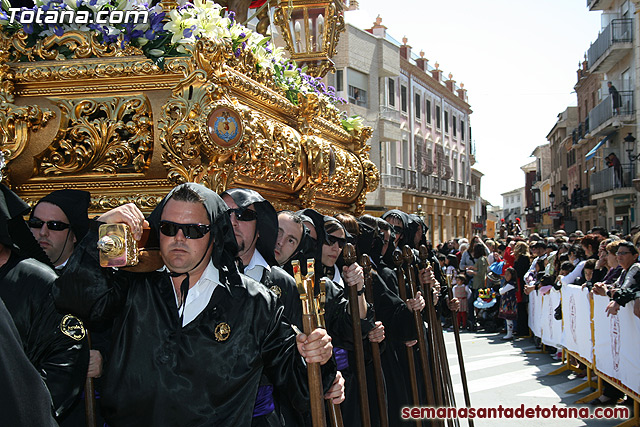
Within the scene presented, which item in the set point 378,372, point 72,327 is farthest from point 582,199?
point 72,327

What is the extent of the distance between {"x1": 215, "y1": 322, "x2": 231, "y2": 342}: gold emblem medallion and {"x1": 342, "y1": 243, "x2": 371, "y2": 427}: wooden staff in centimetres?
133

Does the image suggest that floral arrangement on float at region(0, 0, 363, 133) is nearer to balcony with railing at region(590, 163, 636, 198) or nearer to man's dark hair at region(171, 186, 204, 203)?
man's dark hair at region(171, 186, 204, 203)

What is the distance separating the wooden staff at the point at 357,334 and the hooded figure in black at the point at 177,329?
1.20 m

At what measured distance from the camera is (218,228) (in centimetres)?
300

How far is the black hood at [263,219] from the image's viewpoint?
379cm

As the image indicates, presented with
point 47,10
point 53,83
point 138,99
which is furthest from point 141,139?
point 47,10

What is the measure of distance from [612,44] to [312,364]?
28579mm

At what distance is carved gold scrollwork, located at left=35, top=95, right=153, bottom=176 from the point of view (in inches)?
141

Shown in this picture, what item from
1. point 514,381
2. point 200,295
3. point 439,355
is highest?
point 200,295

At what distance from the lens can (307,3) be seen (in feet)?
21.1

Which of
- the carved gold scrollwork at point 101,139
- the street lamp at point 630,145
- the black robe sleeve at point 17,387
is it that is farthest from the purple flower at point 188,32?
the street lamp at point 630,145

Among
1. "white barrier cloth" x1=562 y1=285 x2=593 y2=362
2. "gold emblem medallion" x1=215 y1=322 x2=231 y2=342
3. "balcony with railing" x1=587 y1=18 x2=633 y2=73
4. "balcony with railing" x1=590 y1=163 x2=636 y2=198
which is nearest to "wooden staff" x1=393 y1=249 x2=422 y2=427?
"gold emblem medallion" x1=215 y1=322 x2=231 y2=342

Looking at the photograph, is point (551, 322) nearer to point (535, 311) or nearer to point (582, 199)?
point (535, 311)

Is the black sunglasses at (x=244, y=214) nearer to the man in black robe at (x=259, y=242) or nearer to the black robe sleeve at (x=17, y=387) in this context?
the man in black robe at (x=259, y=242)
